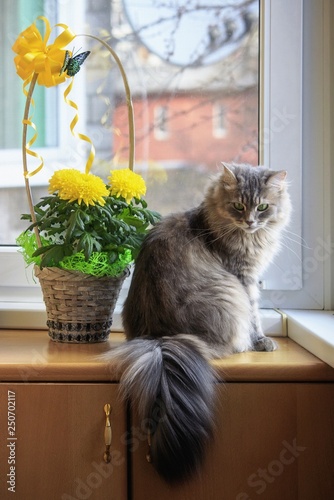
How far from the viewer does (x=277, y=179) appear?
5.24 ft

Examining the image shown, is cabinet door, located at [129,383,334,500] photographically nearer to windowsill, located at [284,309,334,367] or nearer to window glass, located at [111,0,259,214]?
windowsill, located at [284,309,334,367]

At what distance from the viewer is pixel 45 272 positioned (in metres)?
1.58

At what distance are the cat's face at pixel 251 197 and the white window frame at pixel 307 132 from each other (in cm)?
26

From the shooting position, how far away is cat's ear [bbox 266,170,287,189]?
5.18 feet

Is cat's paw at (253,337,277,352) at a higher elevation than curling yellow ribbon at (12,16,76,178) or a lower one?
lower

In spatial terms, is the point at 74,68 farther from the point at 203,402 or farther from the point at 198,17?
the point at 203,402

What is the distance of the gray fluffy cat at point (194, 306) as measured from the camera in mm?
1307

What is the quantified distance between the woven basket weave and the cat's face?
0.30 meters

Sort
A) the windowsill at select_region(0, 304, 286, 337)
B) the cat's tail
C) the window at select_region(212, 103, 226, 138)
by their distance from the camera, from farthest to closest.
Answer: the window at select_region(212, 103, 226, 138)
the windowsill at select_region(0, 304, 286, 337)
the cat's tail

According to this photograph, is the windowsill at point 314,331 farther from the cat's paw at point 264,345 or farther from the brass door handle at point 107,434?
the brass door handle at point 107,434

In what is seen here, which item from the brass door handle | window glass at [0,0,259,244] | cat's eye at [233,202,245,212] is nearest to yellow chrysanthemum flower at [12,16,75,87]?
window glass at [0,0,259,244]

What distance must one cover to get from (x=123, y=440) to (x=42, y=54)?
896 mm

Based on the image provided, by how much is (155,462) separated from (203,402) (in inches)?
6.0

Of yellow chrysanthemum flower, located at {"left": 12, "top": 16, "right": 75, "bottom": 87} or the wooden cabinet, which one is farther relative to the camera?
yellow chrysanthemum flower, located at {"left": 12, "top": 16, "right": 75, "bottom": 87}
